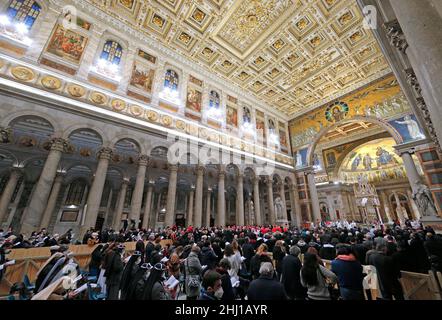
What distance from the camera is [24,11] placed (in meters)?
9.71

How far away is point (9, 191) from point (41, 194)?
25.2ft

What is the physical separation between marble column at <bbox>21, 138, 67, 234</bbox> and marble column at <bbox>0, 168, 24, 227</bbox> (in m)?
5.78

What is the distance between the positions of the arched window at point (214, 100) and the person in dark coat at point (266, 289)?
1569 centimetres

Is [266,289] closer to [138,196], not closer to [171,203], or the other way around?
[138,196]

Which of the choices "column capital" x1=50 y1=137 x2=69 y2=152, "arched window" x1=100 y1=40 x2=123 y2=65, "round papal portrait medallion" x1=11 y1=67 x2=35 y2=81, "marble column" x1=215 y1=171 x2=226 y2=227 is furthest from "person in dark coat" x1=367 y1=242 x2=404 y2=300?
"arched window" x1=100 y1=40 x2=123 y2=65

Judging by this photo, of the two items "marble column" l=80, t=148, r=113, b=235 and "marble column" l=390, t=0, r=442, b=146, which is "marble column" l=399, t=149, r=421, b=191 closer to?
"marble column" l=390, t=0, r=442, b=146

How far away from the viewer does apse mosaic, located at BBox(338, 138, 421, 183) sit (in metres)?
24.8

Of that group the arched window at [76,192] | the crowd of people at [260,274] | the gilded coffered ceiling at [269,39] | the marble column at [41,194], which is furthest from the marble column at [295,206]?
the arched window at [76,192]

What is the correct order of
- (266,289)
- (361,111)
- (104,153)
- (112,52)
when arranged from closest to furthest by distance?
(266,289) → (104,153) → (112,52) → (361,111)

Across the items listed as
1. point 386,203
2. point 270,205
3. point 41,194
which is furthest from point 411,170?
point 41,194

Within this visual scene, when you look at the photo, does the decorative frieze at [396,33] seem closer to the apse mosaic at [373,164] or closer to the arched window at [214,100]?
the arched window at [214,100]

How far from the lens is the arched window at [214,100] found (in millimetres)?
16812
